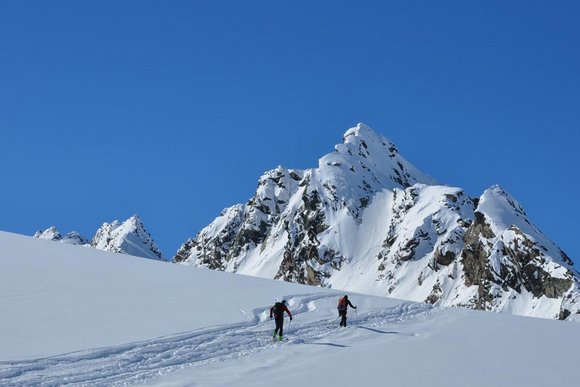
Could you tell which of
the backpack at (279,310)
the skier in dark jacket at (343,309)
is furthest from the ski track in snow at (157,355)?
the backpack at (279,310)

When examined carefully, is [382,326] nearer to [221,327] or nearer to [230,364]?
[221,327]

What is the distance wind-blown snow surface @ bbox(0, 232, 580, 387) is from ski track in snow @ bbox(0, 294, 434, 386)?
0.04 m

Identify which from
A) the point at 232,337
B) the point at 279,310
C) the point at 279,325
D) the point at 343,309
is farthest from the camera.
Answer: the point at 343,309

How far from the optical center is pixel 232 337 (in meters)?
23.0

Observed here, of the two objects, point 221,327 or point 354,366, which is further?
point 221,327

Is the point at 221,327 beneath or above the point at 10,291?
Answer: beneath

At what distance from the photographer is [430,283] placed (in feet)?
620

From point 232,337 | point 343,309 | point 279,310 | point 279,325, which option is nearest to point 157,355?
point 232,337

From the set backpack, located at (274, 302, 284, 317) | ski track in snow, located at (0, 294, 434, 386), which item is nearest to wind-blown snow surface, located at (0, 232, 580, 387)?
ski track in snow, located at (0, 294, 434, 386)

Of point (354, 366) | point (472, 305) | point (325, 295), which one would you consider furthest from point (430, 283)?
point (354, 366)

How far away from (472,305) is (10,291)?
147m

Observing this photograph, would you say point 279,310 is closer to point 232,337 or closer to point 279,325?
point 279,325

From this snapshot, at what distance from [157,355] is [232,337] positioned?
3.40 metres

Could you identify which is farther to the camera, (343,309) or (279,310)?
(343,309)
